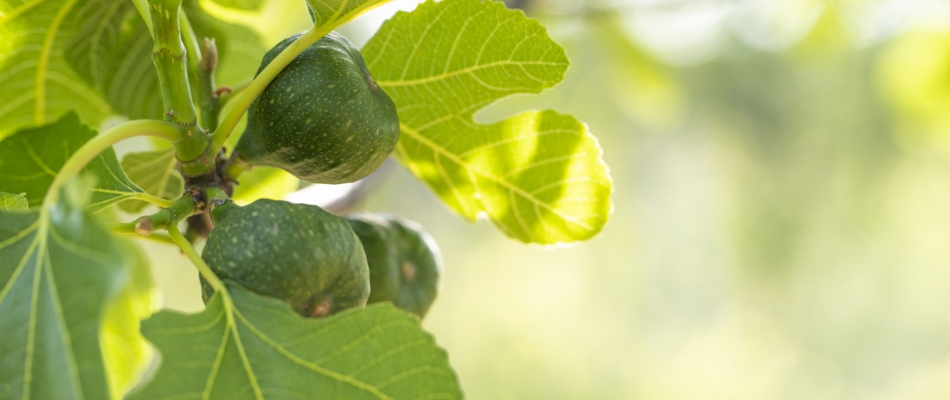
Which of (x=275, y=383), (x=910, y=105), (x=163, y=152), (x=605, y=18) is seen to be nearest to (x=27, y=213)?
(x=275, y=383)

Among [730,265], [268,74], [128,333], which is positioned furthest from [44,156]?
[730,265]

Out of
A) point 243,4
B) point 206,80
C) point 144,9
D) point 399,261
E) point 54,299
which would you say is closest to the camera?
point 54,299

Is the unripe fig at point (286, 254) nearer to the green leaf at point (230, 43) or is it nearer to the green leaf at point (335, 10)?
the green leaf at point (335, 10)

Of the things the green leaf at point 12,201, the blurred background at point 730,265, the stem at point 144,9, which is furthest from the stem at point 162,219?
the blurred background at point 730,265

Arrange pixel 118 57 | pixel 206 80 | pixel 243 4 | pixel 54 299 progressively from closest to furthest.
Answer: pixel 54 299 < pixel 206 80 < pixel 118 57 < pixel 243 4

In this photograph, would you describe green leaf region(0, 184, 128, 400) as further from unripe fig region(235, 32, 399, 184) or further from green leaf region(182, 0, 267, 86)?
green leaf region(182, 0, 267, 86)

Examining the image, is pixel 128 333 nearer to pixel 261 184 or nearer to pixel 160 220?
pixel 261 184
